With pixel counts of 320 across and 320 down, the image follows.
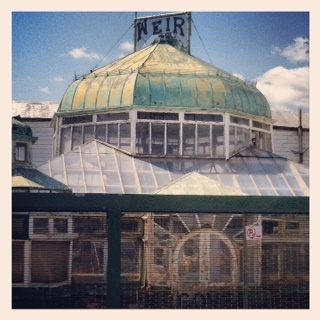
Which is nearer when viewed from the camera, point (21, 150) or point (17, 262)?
point (17, 262)

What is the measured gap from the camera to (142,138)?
22.4 m

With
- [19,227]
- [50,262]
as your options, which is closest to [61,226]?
[19,227]

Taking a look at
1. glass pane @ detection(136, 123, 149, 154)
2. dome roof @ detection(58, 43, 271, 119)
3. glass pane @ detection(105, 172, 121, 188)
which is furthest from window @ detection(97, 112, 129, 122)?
glass pane @ detection(105, 172, 121, 188)

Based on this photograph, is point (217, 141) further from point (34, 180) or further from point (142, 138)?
point (34, 180)

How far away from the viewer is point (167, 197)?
13.5 metres

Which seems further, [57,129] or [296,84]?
[57,129]

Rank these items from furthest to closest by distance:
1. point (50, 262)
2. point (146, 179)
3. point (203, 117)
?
1. point (203, 117)
2. point (146, 179)
3. point (50, 262)

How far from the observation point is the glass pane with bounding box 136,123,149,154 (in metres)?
22.3

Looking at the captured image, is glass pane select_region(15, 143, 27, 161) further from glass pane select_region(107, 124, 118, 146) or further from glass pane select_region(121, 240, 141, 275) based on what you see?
glass pane select_region(121, 240, 141, 275)

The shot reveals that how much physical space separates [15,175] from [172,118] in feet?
19.7

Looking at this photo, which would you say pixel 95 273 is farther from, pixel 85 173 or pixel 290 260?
pixel 85 173

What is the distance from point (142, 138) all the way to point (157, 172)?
1609 mm

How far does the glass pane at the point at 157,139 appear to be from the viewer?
2233cm

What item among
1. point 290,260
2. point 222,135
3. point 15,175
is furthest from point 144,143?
point 290,260
